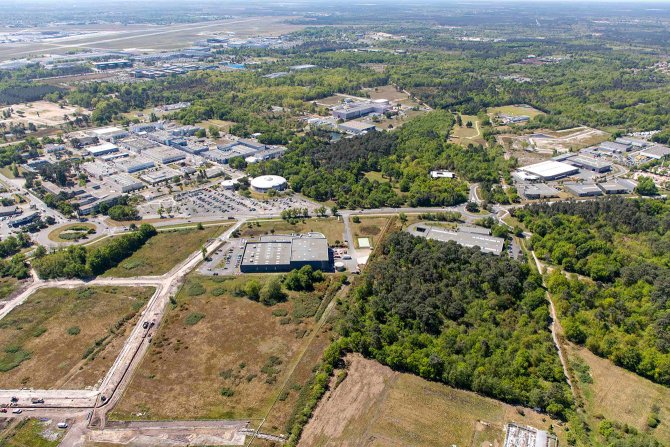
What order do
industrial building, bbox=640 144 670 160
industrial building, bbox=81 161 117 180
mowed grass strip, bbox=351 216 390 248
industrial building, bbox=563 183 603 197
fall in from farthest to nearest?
industrial building, bbox=640 144 670 160, industrial building, bbox=81 161 117 180, industrial building, bbox=563 183 603 197, mowed grass strip, bbox=351 216 390 248

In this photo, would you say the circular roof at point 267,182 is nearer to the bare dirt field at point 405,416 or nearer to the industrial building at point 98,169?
the industrial building at point 98,169

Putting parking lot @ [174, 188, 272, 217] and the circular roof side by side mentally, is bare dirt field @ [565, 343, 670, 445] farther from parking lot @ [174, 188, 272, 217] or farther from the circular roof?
the circular roof

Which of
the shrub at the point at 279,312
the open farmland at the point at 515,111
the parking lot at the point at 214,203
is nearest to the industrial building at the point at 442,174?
the parking lot at the point at 214,203

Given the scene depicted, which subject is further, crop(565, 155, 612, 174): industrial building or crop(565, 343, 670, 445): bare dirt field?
crop(565, 155, 612, 174): industrial building

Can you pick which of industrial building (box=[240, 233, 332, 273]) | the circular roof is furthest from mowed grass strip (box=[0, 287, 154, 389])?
the circular roof

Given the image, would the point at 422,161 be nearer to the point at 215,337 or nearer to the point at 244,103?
the point at 215,337

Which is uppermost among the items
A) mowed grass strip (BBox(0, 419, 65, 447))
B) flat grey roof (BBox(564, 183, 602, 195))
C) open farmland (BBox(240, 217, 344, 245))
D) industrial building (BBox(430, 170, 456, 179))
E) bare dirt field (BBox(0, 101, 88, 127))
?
bare dirt field (BBox(0, 101, 88, 127))

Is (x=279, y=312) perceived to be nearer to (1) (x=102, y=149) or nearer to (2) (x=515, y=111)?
(1) (x=102, y=149)
